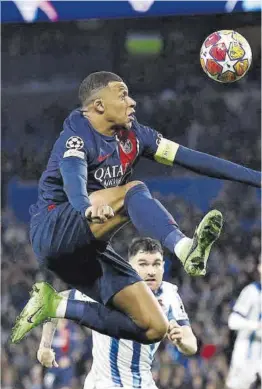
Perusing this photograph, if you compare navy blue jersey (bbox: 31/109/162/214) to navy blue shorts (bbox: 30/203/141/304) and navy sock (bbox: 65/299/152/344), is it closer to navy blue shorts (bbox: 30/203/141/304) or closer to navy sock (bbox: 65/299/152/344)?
navy blue shorts (bbox: 30/203/141/304)

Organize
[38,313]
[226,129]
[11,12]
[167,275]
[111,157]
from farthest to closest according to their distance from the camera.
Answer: [226,129] < [167,275] < [11,12] < [38,313] < [111,157]

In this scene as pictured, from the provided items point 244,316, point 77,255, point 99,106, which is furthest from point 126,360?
point 244,316

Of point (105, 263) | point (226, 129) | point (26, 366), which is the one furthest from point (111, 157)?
point (226, 129)

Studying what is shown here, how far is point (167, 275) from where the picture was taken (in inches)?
612

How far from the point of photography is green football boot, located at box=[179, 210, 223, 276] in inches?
253

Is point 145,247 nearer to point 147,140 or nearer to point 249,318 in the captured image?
point 147,140

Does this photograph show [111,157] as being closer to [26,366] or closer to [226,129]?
[26,366]

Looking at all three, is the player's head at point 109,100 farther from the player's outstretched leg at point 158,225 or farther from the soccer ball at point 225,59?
the soccer ball at point 225,59

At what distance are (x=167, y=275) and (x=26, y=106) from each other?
414 centimetres

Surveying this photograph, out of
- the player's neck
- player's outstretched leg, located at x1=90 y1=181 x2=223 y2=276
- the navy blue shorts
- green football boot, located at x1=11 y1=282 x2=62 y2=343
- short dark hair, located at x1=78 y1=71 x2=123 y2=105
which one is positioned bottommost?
green football boot, located at x1=11 y1=282 x2=62 y2=343

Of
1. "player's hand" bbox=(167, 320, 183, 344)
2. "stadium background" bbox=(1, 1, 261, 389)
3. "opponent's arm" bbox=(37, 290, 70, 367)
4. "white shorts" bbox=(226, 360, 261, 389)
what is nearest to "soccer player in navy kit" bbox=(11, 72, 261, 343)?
"player's hand" bbox=(167, 320, 183, 344)

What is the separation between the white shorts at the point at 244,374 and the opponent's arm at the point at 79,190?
21.0 feet

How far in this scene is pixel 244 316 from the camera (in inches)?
476

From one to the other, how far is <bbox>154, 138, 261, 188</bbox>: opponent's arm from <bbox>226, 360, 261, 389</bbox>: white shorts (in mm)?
Result: 5832
